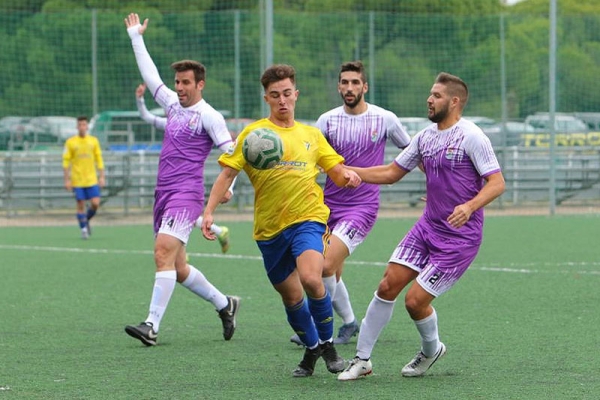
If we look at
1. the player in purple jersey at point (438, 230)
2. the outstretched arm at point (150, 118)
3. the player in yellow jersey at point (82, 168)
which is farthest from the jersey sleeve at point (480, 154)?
the player in yellow jersey at point (82, 168)

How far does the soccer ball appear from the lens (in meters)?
7.53

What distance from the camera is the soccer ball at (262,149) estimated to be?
24.7ft

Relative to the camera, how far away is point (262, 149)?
7.53m

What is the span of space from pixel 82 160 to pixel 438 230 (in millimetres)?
14018

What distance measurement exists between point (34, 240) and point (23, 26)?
29.8 feet

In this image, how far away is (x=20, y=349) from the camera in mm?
8648

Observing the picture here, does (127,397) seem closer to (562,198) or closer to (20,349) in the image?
(20,349)

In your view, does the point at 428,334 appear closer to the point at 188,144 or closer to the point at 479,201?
the point at 479,201

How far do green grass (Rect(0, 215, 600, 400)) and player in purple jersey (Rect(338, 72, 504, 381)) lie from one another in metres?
0.27

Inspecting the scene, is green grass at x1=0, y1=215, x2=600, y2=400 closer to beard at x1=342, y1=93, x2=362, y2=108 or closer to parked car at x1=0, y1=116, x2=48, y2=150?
beard at x1=342, y1=93, x2=362, y2=108

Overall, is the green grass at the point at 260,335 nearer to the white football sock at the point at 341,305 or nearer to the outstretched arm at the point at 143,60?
the white football sock at the point at 341,305

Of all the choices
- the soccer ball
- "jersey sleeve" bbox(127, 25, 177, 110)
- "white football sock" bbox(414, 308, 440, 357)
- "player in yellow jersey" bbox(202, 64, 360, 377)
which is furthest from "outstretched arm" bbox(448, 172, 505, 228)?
"jersey sleeve" bbox(127, 25, 177, 110)

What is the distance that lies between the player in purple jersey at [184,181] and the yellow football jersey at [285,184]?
1.73 metres

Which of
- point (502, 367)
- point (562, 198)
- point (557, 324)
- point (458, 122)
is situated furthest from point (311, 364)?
point (562, 198)
